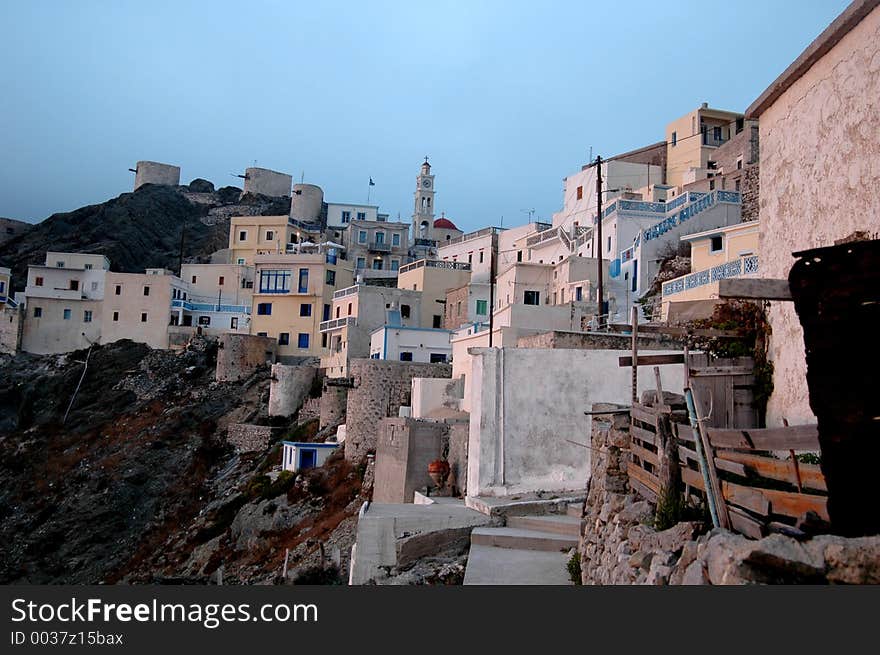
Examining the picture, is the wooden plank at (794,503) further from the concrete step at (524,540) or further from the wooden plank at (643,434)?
the concrete step at (524,540)

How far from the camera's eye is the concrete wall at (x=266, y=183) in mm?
89000

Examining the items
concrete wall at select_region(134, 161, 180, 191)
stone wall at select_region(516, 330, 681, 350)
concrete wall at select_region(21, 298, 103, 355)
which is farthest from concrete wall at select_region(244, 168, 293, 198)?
stone wall at select_region(516, 330, 681, 350)

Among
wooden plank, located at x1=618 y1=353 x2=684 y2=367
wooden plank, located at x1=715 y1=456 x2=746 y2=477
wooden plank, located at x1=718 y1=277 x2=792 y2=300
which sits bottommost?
wooden plank, located at x1=715 y1=456 x2=746 y2=477

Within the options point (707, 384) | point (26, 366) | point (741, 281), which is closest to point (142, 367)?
point (26, 366)

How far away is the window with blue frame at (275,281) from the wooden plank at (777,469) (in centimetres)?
4840

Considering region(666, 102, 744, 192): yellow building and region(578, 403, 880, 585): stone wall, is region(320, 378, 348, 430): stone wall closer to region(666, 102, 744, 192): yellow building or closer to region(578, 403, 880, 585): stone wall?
region(666, 102, 744, 192): yellow building

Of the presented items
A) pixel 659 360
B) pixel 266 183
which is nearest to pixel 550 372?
pixel 659 360

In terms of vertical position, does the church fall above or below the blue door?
above

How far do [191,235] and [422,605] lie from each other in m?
83.9

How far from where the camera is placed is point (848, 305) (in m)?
4.16

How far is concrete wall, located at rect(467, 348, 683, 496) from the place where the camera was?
15.0m

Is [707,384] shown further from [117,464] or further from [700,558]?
[117,464]

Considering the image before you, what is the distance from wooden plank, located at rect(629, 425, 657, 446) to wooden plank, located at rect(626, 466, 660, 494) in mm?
288

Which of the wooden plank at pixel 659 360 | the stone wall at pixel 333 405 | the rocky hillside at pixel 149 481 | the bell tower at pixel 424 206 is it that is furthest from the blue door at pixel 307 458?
the bell tower at pixel 424 206
